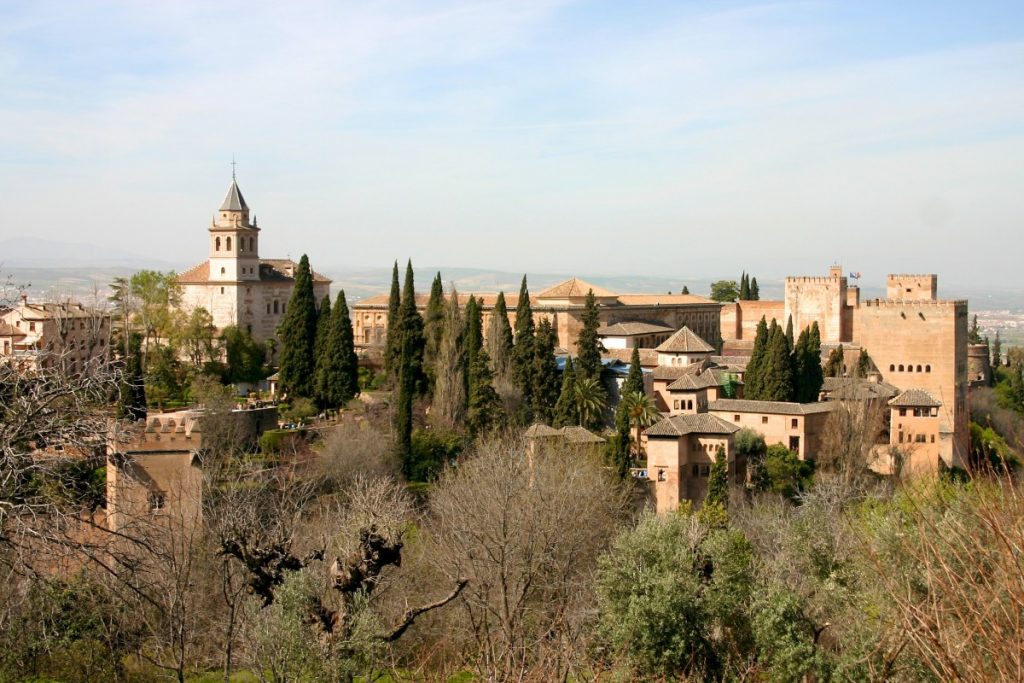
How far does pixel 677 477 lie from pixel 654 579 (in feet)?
40.3

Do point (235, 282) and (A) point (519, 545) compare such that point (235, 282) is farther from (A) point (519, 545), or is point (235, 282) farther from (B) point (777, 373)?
(A) point (519, 545)

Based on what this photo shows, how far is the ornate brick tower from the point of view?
130 ft

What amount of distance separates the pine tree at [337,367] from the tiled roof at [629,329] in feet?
37.9

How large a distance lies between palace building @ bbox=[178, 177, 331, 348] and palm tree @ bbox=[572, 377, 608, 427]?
40.3 feet

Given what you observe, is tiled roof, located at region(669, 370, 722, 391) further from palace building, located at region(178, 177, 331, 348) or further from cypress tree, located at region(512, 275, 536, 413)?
palace building, located at region(178, 177, 331, 348)

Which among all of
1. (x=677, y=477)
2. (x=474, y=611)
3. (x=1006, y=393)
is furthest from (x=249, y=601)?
(x=1006, y=393)

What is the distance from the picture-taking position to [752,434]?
3106cm

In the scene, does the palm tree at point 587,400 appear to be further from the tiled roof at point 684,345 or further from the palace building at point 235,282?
the palace building at point 235,282

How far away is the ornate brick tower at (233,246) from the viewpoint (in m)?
39.7

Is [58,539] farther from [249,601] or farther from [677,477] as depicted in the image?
[677,477]

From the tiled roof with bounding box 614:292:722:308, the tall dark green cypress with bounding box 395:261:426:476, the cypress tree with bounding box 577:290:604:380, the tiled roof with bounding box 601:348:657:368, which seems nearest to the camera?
the tall dark green cypress with bounding box 395:261:426:476

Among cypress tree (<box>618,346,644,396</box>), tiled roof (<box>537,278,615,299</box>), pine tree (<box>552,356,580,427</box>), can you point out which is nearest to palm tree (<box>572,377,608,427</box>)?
pine tree (<box>552,356,580,427</box>)

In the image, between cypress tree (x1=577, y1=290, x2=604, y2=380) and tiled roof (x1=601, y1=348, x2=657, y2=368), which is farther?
tiled roof (x1=601, y1=348, x2=657, y2=368)

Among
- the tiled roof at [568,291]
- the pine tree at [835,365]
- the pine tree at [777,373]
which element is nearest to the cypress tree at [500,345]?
the pine tree at [777,373]
